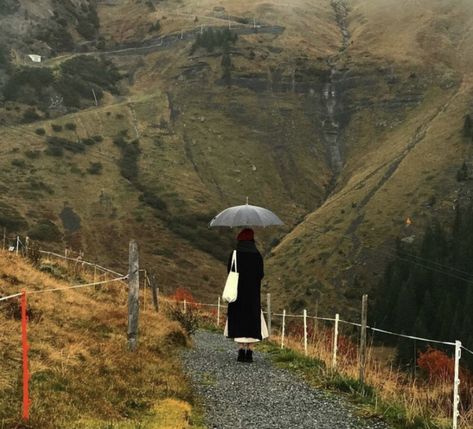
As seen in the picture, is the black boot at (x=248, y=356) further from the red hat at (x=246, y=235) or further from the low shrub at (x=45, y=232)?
the low shrub at (x=45, y=232)

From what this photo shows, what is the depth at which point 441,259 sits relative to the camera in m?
87.2

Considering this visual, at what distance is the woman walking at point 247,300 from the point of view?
1239 centimetres

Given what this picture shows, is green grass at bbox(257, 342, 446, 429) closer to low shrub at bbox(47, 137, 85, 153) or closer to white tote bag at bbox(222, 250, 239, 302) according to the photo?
white tote bag at bbox(222, 250, 239, 302)

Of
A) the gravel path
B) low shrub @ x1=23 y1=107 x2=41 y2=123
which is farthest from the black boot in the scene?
low shrub @ x1=23 y1=107 x2=41 y2=123

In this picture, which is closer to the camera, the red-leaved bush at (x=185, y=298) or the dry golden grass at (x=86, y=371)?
the dry golden grass at (x=86, y=371)

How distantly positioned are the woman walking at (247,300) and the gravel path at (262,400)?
2.39 ft

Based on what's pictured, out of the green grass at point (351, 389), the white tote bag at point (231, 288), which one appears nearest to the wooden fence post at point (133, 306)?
the white tote bag at point (231, 288)

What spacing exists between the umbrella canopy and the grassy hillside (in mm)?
64452

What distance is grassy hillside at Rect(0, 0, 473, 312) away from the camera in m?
86.6

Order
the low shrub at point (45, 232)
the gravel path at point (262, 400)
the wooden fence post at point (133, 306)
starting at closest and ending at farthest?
the gravel path at point (262, 400), the wooden fence post at point (133, 306), the low shrub at point (45, 232)

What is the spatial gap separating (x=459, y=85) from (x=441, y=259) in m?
56.2

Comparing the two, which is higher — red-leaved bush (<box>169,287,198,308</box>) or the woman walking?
the woman walking

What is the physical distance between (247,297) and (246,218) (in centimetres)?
180

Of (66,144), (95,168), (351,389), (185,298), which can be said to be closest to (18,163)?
(66,144)
